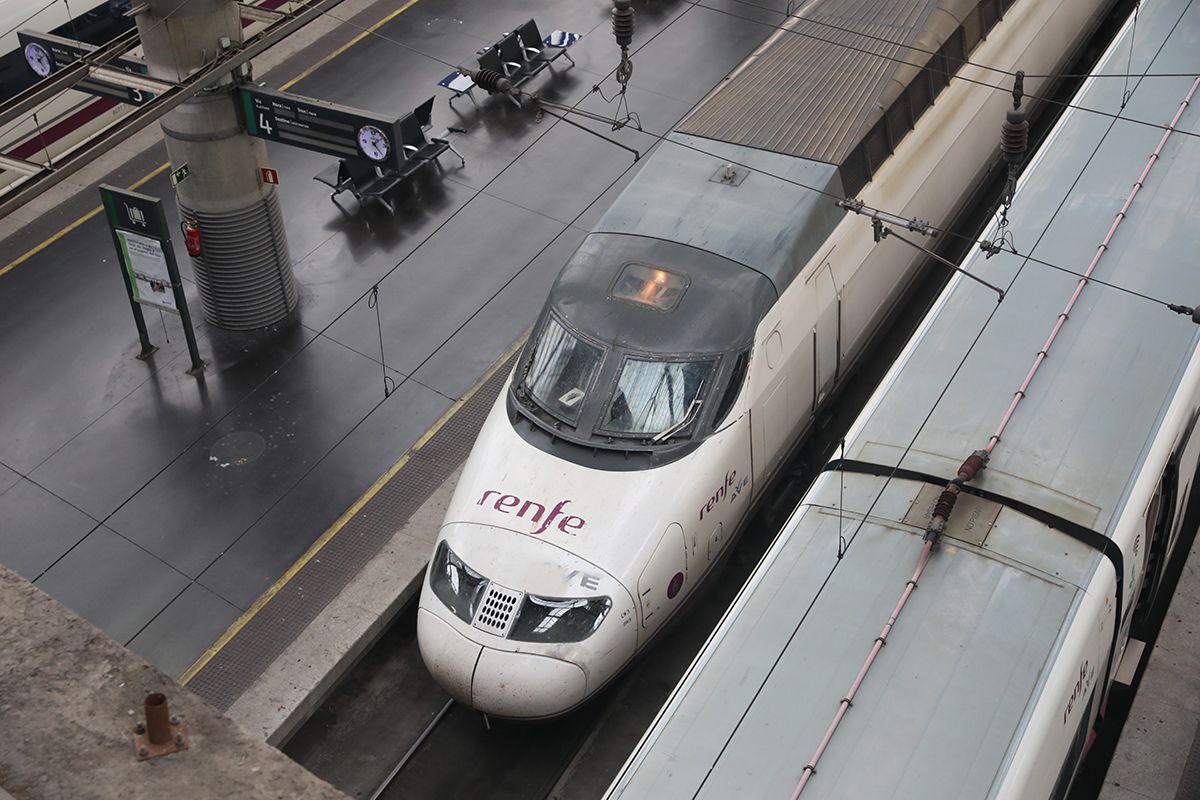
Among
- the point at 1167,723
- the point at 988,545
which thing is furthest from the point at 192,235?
the point at 1167,723

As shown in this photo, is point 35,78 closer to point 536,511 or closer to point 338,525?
point 338,525

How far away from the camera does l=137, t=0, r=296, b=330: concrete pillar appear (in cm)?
1511

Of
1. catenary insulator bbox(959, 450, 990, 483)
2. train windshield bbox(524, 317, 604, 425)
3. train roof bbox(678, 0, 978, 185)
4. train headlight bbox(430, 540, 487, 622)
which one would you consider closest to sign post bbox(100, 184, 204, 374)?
train windshield bbox(524, 317, 604, 425)

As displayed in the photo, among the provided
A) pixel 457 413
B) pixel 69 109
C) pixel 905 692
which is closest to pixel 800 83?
pixel 457 413

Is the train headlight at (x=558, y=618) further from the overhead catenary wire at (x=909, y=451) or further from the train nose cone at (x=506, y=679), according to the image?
the overhead catenary wire at (x=909, y=451)

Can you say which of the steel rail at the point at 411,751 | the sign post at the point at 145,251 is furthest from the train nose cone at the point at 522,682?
the sign post at the point at 145,251

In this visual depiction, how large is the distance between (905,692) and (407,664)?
5772 millimetres

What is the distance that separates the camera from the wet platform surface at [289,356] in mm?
14852

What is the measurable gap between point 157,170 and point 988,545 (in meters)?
14.2

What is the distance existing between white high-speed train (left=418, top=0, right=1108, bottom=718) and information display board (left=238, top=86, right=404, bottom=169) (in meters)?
3.19

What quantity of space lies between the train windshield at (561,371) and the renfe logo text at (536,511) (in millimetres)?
879

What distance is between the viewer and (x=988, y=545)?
1047 centimetres

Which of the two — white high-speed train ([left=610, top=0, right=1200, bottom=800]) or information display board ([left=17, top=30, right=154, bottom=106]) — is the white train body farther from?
white high-speed train ([left=610, top=0, right=1200, bottom=800])

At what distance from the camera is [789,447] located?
1395 cm
